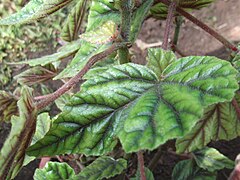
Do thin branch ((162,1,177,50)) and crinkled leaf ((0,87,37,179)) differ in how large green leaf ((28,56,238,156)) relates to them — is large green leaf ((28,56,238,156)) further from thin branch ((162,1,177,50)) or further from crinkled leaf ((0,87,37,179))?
thin branch ((162,1,177,50))

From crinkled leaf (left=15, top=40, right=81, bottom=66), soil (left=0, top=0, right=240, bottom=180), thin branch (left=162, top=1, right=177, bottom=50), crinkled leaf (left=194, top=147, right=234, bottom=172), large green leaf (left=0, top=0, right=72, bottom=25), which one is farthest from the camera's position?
soil (left=0, top=0, right=240, bottom=180)

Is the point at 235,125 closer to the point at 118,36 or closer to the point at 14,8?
the point at 118,36

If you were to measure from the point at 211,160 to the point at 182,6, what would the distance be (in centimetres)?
50

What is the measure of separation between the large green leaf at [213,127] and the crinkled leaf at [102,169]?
0.21m

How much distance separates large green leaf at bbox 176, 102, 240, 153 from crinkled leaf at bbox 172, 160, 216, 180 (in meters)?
0.22

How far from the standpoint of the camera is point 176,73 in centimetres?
75

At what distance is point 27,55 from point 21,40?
0.41 ft

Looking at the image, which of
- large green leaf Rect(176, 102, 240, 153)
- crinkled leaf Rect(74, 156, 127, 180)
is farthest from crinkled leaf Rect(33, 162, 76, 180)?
large green leaf Rect(176, 102, 240, 153)

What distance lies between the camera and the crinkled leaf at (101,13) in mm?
1068

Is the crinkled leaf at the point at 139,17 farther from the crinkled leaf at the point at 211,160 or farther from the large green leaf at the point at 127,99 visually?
the crinkled leaf at the point at 211,160

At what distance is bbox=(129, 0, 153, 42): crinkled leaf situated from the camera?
2.93ft

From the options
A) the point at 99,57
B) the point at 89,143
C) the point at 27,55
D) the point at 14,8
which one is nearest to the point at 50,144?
the point at 89,143

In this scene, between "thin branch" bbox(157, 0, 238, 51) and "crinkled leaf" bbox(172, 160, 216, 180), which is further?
"crinkled leaf" bbox(172, 160, 216, 180)

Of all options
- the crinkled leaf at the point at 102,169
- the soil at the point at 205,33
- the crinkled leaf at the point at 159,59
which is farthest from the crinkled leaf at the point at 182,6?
the soil at the point at 205,33
